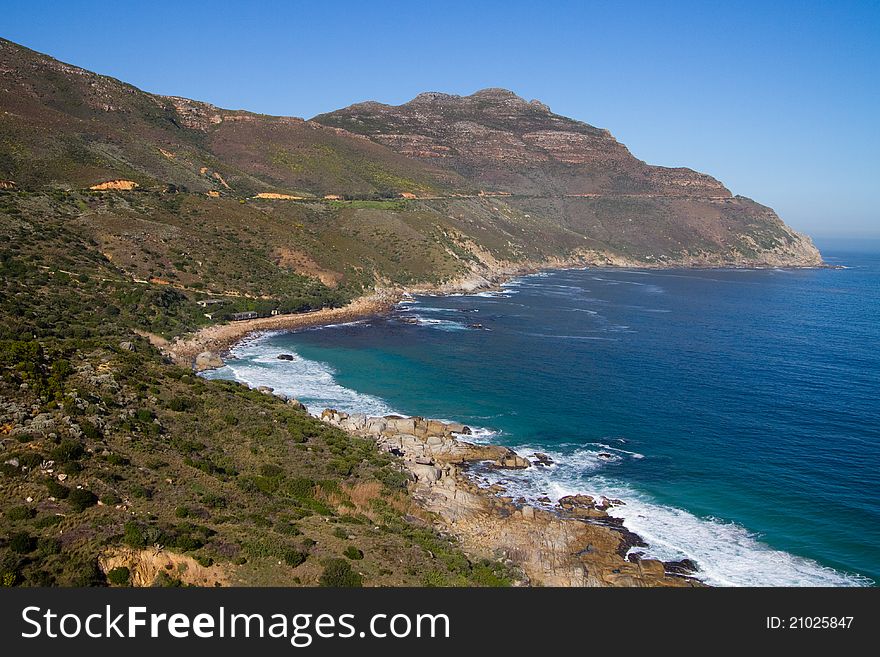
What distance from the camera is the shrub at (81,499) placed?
81.1 feet

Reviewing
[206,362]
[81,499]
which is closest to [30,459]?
[81,499]

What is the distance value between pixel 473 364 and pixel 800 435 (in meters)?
33.9

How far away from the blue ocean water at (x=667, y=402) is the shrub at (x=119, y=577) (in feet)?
81.1

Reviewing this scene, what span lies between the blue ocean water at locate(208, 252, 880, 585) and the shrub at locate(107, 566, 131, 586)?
974 inches

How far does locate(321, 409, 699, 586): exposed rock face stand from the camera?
1223 inches

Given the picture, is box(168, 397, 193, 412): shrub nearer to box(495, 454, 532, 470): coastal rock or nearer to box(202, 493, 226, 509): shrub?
box(202, 493, 226, 509): shrub

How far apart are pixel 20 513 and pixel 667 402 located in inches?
2090

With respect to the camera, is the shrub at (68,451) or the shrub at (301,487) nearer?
the shrub at (68,451)

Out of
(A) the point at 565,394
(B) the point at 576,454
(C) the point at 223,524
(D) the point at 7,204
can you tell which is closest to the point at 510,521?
(B) the point at 576,454

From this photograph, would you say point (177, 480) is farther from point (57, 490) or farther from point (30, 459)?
point (30, 459)

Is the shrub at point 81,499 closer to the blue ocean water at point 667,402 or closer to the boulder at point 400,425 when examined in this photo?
the blue ocean water at point 667,402

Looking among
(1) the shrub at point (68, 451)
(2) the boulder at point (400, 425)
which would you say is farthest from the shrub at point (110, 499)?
(2) the boulder at point (400, 425)

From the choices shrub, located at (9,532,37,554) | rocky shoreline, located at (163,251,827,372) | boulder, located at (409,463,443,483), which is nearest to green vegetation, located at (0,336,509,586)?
shrub, located at (9,532,37,554)

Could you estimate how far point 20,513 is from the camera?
23109mm
